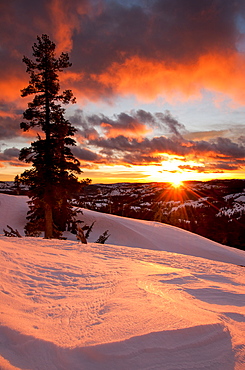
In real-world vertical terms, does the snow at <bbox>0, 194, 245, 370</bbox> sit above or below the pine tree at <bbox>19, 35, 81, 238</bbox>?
below

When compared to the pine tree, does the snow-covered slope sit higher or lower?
lower

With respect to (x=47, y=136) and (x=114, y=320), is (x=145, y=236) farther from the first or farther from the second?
(x=114, y=320)

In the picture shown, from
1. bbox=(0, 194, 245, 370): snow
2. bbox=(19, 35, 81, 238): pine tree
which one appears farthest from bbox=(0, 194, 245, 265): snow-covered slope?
bbox=(0, 194, 245, 370): snow

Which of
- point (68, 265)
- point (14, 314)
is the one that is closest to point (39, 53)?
point (68, 265)

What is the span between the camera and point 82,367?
1.48 metres

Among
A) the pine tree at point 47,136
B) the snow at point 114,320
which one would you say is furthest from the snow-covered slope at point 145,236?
the snow at point 114,320

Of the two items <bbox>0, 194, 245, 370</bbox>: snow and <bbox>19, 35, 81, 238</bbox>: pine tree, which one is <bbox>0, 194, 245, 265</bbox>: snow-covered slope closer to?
<bbox>19, 35, 81, 238</bbox>: pine tree

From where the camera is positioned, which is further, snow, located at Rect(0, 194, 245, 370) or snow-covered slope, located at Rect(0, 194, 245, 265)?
snow-covered slope, located at Rect(0, 194, 245, 265)

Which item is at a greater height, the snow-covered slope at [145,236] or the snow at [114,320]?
the snow at [114,320]

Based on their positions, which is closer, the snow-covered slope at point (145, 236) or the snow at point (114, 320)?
the snow at point (114, 320)

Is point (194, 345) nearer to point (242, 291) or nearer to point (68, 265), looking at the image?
point (242, 291)

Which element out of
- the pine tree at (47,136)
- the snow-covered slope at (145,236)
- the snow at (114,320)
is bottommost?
the snow-covered slope at (145,236)

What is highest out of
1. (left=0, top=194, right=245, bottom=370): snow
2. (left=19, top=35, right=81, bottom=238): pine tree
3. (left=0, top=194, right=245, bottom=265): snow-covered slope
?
(left=19, top=35, right=81, bottom=238): pine tree

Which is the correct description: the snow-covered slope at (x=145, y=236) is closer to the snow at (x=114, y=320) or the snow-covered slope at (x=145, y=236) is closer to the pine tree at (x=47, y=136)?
the pine tree at (x=47, y=136)
